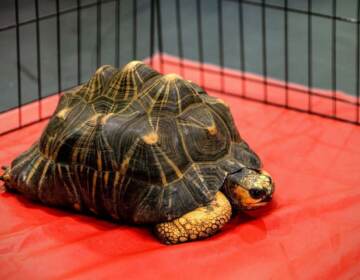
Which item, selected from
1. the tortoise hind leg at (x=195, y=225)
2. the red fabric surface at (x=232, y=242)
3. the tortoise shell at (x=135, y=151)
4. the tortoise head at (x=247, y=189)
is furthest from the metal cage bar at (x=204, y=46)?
the tortoise hind leg at (x=195, y=225)

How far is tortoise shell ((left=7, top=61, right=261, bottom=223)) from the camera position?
133 inches

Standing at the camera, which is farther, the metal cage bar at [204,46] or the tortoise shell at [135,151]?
the metal cage bar at [204,46]

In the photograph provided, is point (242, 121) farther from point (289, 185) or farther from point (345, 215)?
point (345, 215)

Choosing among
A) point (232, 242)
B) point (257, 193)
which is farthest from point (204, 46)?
point (232, 242)

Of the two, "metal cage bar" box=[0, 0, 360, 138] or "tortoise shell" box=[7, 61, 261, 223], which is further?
"metal cage bar" box=[0, 0, 360, 138]

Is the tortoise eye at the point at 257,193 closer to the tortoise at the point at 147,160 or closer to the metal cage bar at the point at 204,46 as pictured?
the tortoise at the point at 147,160

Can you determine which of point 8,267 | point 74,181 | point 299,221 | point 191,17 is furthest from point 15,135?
point 191,17

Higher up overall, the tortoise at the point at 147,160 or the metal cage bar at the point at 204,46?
the tortoise at the point at 147,160

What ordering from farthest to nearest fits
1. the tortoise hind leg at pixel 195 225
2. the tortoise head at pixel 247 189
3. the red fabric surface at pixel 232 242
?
the tortoise head at pixel 247 189
the tortoise hind leg at pixel 195 225
the red fabric surface at pixel 232 242

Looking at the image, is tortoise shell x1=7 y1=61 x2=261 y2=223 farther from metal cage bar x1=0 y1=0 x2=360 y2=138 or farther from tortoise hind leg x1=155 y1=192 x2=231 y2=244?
metal cage bar x1=0 y1=0 x2=360 y2=138

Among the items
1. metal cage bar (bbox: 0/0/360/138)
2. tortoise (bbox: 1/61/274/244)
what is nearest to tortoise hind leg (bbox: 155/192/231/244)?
tortoise (bbox: 1/61/274/244)

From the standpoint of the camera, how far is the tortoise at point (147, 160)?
3359 millimetres

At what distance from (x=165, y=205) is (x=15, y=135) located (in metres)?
1.48

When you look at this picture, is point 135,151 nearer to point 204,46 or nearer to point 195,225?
point 195,225
